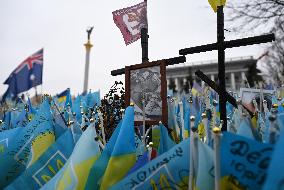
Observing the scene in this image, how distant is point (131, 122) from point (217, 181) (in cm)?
100

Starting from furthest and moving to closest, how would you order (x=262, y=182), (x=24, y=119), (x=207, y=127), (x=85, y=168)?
(x=24, y=119), (x=85, y=168), (x=207, y=127), (x=262, y=182)

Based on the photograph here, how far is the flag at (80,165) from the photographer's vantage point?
2402mm

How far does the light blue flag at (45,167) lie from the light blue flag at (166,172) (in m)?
0.96

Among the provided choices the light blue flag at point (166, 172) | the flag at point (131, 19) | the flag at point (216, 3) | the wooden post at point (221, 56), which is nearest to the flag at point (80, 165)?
the light blue flag at point (166, 172)

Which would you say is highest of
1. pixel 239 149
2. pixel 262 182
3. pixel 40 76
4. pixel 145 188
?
pixel 40 76

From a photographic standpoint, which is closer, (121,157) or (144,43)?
(121,157)

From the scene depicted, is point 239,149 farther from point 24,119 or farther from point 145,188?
point 24,119

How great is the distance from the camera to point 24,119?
18.1 feet

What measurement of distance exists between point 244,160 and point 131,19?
11.1ft

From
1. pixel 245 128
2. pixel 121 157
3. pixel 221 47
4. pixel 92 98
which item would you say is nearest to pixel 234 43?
pixel 221 47

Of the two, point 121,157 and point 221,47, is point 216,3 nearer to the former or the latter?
point 221,47

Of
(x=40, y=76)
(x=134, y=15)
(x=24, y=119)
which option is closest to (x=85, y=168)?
(x=134, y=15)

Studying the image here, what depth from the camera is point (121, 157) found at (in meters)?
2.45

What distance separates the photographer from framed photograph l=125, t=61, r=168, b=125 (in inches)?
149
